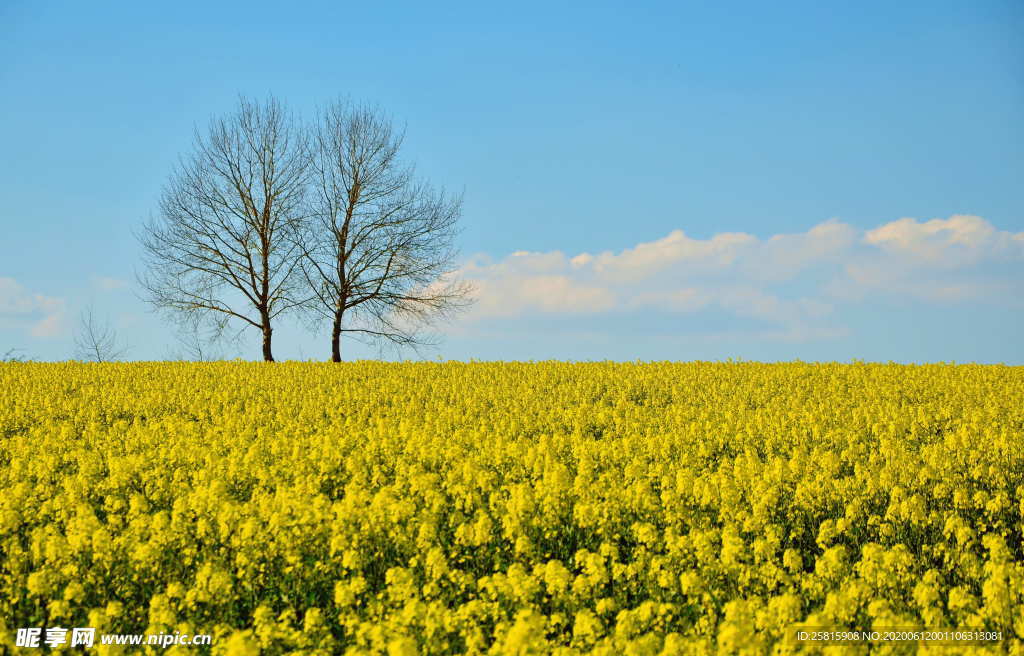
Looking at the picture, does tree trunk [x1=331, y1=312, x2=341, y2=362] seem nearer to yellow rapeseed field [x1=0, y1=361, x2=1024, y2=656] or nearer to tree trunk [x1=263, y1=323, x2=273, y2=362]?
tree trunk [x1=263, y1=323, x2=273, y2=362]

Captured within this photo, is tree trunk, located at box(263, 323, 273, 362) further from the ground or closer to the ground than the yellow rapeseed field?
further from the ground

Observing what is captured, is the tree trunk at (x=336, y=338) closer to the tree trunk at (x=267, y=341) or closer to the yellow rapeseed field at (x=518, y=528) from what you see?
the tree trunk at (x=267, y=341)

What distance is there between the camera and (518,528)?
7285mm

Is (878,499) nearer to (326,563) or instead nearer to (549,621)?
(549,621)

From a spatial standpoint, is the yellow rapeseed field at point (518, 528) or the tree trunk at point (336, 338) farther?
the tree trunk at point (336, 338)

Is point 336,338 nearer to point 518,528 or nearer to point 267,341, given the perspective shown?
point 267,341

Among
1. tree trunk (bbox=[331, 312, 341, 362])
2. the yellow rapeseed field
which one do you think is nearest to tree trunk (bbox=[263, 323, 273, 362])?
tree trunk (bbox=[331, 312, 341, 362])

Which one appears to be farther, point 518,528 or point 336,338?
point 336,338

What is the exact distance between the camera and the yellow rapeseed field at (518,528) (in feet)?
17.5

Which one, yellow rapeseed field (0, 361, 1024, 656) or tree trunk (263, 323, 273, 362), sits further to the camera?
tree trunk (263, 323, 273, 362)

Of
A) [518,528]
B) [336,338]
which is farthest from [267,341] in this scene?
[518,528]

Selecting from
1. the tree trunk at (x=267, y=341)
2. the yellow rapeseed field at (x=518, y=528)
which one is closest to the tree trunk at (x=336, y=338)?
the tree trunk at (x=267, y=341)

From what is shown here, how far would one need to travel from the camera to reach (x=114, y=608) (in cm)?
564

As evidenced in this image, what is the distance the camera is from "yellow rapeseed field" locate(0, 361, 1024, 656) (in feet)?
17.5
